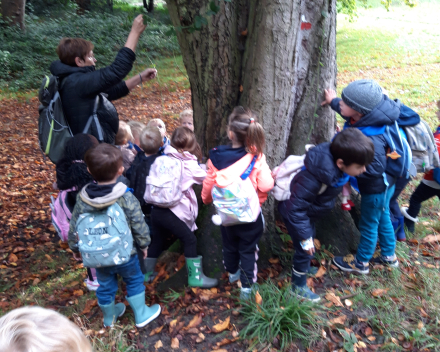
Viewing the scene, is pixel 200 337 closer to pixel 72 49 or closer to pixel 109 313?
pixel 109 313

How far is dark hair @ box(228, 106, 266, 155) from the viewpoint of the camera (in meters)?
2.66

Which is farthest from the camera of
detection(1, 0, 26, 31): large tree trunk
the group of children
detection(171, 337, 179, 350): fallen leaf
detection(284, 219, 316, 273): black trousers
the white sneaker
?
detection(1, 0, 26, 31): large tree trunk

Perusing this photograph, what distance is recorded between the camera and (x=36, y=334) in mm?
1061

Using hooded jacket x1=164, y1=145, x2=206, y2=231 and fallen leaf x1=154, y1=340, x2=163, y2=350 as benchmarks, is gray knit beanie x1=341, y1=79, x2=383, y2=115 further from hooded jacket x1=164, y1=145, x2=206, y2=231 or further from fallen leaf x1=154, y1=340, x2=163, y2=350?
fallen leaf x1=154, y1=340, x2=163, y2=350

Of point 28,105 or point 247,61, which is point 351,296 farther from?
point 28,105

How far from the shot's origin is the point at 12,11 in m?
15.3

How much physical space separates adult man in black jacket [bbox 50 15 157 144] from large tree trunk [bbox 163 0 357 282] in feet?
1.85

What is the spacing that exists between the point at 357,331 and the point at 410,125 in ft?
5.77

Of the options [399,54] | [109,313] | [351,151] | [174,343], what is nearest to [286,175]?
[351,151]

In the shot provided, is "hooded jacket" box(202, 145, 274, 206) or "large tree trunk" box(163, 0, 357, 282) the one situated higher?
"large tree trunk" box(163, 0, 357, 282)

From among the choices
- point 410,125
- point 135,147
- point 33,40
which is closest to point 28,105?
point 33,40

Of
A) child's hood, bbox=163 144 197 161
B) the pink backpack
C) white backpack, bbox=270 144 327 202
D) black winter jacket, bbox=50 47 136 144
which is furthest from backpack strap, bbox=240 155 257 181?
the pink backpack

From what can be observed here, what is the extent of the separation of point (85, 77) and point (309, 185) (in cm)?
216

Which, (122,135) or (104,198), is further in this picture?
(122,135)
